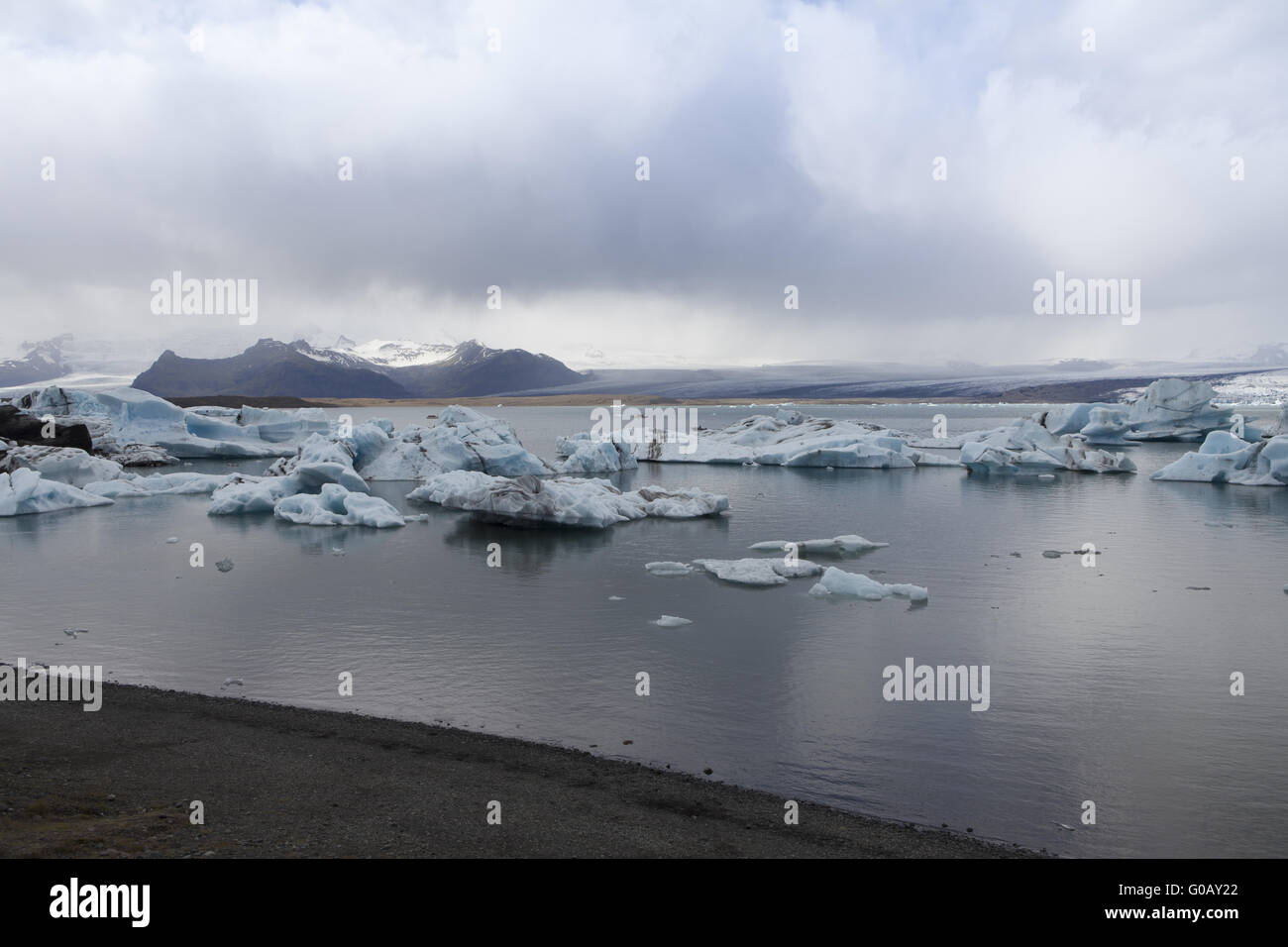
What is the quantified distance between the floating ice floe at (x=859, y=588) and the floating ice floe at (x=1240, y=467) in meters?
21.6

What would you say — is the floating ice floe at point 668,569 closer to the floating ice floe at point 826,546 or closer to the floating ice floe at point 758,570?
the floating ice floe at point 758,570

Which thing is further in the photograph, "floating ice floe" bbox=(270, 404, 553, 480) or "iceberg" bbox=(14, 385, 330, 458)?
"iceberg" bbox=(14, 385, 330, 458)

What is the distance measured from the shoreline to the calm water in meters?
0.60

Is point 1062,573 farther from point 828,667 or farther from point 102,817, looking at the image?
point 102,817

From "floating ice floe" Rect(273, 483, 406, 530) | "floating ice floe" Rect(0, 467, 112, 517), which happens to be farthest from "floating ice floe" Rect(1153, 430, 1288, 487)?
"floating ice floe" Rect(0, 467, 112, 517)

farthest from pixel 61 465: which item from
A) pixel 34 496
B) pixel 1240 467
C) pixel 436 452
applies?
pixel 1240 467

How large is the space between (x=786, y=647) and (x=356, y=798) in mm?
5799

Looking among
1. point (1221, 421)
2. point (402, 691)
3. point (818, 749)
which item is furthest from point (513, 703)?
point (1221, 421)

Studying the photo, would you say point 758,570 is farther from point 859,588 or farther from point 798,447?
point 798,447

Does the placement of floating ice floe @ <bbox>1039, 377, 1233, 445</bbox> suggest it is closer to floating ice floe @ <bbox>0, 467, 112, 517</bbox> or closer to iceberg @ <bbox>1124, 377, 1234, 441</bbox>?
iceberg @ <bbox>1124, 377, 1234, 441</bbox>

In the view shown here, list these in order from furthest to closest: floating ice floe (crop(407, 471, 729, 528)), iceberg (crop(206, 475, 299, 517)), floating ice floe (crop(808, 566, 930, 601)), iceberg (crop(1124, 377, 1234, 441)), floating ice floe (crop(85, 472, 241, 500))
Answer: iceberg (crop(1124, 377, 1234, 441)) < floating ice floe (crop(85, 472, 241, 500)) < iceberg (crop(206, 475, 299, 517)) < floating ice floe (crop(407, 471, 729, 528)) < floating ice floe (crop(808, 566, 930, 601))

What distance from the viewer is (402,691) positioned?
8.94 m

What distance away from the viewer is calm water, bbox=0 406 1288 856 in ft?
22.7
